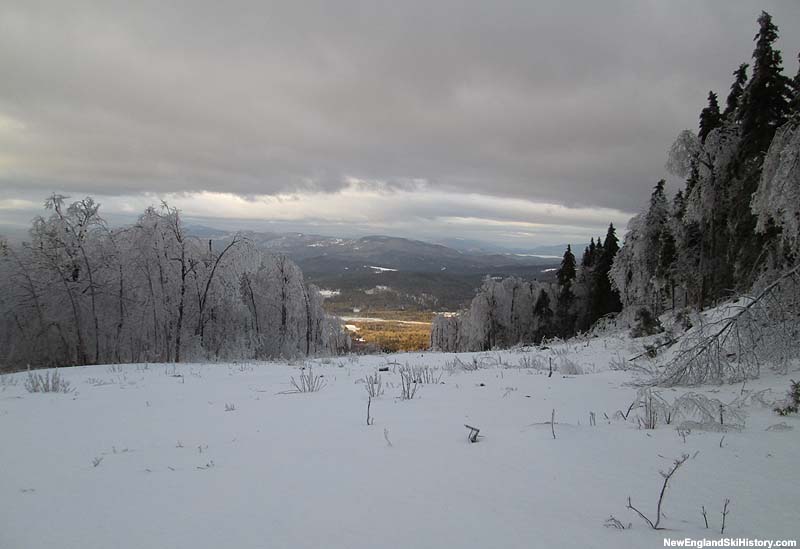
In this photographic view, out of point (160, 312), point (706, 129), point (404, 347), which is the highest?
point (706, 129)

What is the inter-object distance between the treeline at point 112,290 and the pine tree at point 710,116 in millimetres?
27777

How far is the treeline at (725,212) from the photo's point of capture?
6.20 metres

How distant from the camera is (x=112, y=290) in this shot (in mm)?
21938

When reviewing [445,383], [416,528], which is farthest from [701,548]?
[445,383]

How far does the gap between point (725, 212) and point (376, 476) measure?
20.4m

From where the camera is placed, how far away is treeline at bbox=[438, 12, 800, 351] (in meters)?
6.20

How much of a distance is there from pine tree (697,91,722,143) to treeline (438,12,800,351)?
57 millimetres

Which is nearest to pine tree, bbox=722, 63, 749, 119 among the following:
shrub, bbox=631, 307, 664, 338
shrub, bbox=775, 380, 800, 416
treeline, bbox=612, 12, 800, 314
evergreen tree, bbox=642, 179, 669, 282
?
treeline, bbox=612, 12, 800, 314

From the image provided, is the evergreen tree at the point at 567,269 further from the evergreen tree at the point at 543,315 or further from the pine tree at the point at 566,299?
the evergreen tree at the point at 543,315

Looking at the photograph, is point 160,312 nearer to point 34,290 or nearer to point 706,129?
point 34,290

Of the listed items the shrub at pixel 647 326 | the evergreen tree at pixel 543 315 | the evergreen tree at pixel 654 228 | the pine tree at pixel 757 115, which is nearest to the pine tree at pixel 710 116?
the evergreen tree at pixel 654 228

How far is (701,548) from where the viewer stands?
77.3 inches

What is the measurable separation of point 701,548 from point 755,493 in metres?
0.92

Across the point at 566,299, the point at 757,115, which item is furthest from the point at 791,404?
the point at 566,299
